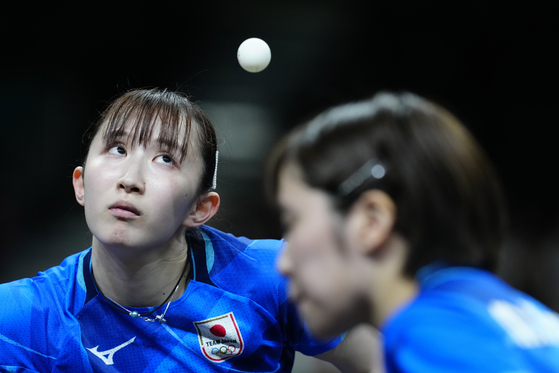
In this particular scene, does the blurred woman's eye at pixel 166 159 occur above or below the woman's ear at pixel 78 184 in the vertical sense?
above

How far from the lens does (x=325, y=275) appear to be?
959 millimetres

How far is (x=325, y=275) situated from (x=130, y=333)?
0.95 m

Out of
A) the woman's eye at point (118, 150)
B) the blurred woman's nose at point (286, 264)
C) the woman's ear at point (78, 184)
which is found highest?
the woman's eye at point (118, 150)

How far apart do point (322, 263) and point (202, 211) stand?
909 mm

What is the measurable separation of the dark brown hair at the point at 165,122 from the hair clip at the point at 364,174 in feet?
2.84

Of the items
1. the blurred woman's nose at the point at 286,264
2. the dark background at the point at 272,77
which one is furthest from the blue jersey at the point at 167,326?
the dark background at the point at 272,77

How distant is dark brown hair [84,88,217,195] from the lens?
1649mm

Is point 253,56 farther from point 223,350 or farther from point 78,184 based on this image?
point 223,350

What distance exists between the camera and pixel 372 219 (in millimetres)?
914

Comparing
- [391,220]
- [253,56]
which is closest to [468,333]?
[391,220]

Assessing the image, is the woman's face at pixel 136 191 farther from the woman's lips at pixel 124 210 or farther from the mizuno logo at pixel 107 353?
the mizuno logo at pixel 107 353

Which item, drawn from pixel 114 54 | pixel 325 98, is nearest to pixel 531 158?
A: pixel 325 98

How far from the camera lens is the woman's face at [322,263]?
37.3 inches

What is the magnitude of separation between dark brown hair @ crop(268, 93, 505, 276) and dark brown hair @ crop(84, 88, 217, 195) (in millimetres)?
782
